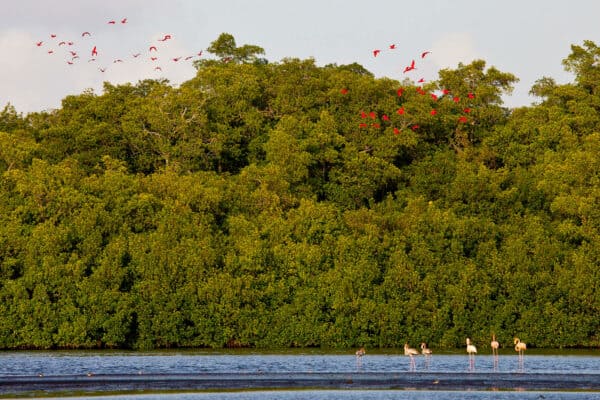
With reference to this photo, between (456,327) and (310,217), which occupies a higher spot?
(310,217)

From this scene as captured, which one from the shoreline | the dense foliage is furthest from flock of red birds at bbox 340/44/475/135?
the shoreline

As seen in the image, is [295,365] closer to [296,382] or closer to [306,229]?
[296,382]

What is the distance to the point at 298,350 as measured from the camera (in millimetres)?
80875

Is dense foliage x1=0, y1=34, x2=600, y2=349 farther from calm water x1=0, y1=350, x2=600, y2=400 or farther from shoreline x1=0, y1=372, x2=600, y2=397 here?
shoreline x1=0, y1=372, x2=600, y2=397

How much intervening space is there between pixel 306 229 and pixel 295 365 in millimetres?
27703

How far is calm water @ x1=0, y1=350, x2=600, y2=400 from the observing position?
4666 cm

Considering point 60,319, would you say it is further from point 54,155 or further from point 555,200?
point 555,200

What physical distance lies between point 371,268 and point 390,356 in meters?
13.9

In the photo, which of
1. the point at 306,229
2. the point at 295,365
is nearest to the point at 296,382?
the point at 295,365

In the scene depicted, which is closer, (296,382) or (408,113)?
(296,382)

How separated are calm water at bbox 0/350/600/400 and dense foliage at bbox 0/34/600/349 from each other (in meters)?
6.78

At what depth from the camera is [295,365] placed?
6438cm

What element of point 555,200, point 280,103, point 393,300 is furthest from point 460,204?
point 280,103

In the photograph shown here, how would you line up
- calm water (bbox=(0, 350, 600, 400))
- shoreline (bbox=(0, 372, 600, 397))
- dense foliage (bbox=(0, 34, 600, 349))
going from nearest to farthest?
calm water (bbox=(0, 350, 600, 400)) → shoreline (bbox=(0, 372, 600, 397)) → dense foliage (bbox=(0, 34, 600, 349))
